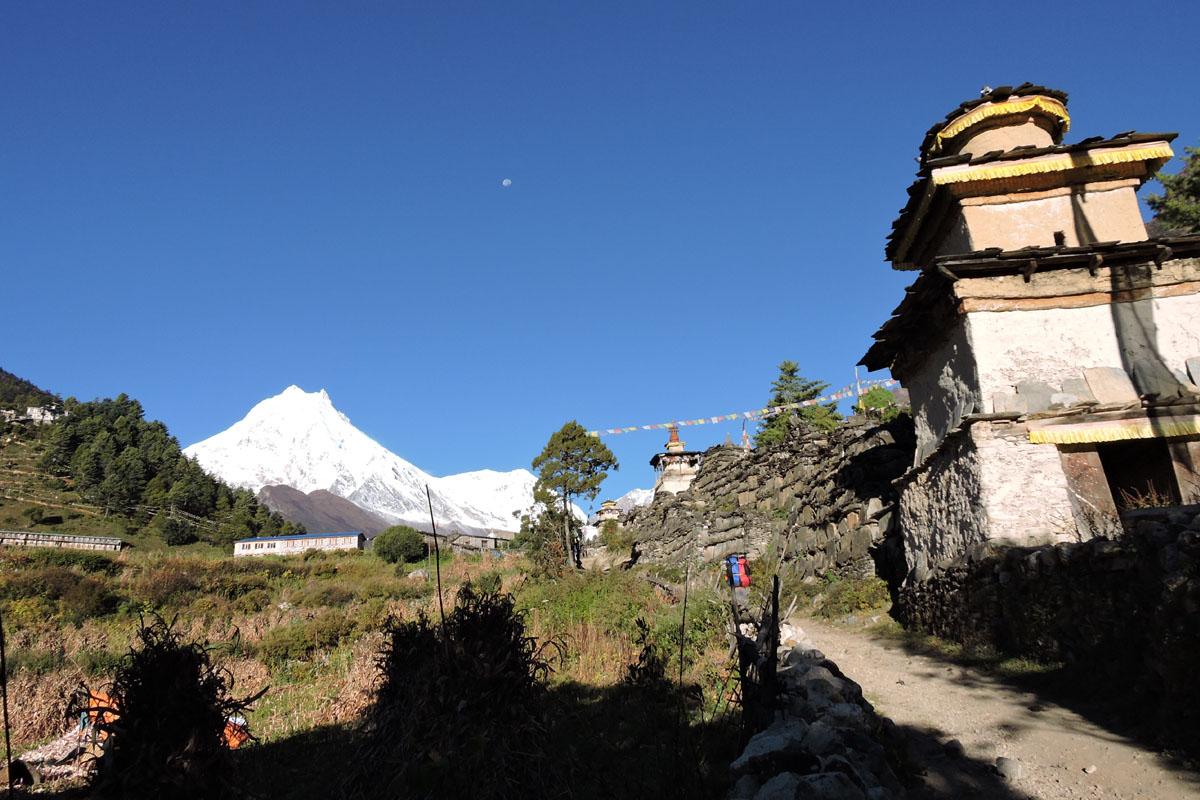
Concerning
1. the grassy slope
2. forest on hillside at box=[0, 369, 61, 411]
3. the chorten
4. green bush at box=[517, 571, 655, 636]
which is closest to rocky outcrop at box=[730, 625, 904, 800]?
the grassy slope

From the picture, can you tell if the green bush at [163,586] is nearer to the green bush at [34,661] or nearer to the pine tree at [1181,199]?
the green bush at [34,661]

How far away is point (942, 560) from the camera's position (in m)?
10.7

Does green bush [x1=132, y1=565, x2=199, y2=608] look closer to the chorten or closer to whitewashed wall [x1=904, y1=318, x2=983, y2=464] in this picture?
whitewashed wall [x1=904, y1=318, x2=983, y2=464]

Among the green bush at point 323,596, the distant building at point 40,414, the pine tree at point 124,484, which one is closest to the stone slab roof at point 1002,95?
the green bush at point 323,596

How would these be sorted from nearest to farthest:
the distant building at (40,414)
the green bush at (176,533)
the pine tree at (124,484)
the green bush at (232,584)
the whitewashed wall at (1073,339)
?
1. the whitewashed wall at (1073,339)
2. the green bush at (232,584)
3. the green bush at (176,533)
4. the pine tree at (124,484)
5. the distant building at (40,414)

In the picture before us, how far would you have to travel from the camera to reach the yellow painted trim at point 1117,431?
9.27m

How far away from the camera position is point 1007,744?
18.4 ft

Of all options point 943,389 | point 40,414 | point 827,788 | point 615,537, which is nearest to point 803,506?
point 943,389

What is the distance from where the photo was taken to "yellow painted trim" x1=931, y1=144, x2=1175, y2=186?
452 inches

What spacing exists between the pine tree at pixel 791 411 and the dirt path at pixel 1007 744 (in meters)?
24.8

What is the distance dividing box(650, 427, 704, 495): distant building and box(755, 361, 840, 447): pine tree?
4.47 meters

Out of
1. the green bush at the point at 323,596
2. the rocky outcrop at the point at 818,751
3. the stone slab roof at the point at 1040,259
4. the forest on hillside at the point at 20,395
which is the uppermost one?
the forest on hillside at the point at 20,395

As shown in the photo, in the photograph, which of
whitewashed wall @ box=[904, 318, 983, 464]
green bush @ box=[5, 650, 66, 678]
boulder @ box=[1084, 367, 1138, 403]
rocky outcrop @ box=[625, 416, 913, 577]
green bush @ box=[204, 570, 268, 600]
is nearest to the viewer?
boulder @ box=[1084, 367, 1138, 403]

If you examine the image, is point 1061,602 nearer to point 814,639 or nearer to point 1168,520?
point 1168,520
